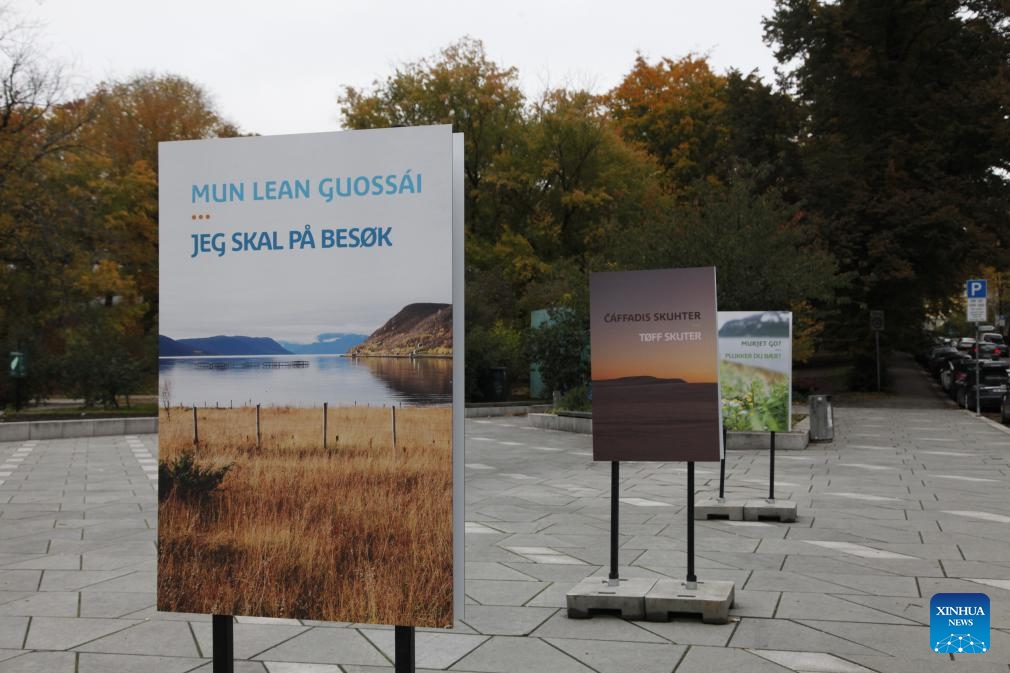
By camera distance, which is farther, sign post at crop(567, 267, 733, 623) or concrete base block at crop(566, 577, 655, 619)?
sign post at crop(567, 267, 733, 623)

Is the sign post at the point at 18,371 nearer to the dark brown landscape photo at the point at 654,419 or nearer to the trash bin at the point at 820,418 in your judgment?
the trash bin at the point at 820,418

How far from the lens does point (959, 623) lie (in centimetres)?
589

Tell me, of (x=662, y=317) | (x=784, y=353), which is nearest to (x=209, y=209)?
(x=662, y=317)

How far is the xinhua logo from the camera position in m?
5.53

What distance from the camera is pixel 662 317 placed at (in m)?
6.71

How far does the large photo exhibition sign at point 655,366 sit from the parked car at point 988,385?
974 inches

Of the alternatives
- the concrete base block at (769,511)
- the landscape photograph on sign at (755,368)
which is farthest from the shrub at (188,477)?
the landscape photograph on sign at (755,368)

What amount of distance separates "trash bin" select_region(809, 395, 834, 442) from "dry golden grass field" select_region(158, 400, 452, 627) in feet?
55.0

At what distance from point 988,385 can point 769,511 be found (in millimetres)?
22115

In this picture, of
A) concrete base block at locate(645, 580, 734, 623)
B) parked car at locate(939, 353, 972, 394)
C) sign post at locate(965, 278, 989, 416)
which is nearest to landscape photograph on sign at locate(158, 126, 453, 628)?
concrete base block at locate(645, 580, 734, 623)

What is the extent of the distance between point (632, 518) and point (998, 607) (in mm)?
4406

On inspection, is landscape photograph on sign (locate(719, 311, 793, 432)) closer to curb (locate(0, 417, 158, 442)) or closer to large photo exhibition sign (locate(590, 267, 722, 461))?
large photo exhibition sign (locate(590, 267, 722, 461))

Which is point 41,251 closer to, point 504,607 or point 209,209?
point 504,607

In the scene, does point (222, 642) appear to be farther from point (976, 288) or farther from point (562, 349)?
point (976, 288)
